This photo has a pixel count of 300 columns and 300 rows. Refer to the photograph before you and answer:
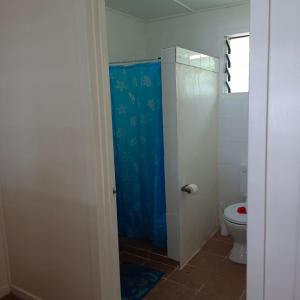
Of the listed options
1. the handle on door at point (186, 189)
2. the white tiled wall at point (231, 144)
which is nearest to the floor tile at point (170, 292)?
the handle on door at point (186, 189)

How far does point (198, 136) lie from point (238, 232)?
34.5 inches

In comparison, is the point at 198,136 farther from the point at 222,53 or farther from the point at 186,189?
the point at 222,53

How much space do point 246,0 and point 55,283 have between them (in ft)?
9.00

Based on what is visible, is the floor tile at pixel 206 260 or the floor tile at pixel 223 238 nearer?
the floor tile at pixel 206 260

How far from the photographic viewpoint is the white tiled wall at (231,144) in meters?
2.89

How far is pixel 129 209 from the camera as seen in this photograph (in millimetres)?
2883

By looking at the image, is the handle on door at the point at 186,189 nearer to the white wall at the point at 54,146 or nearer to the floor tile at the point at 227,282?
the floor tile at the point at 227,282

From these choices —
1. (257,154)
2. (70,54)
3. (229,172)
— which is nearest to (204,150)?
(229,172)

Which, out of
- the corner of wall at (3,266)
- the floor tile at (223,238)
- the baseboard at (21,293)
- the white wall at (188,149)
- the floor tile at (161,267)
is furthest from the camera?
the floor tile at (223,238)

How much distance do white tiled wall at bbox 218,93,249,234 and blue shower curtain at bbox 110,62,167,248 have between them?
0.81 metres

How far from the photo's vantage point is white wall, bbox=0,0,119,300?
5.01 feet

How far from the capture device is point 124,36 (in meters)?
3.06

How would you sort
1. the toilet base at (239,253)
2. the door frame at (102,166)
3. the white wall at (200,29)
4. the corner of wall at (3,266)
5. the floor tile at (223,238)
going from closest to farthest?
the door frame at (102,166) → the corner of wall at (3,266) → the toilet base at (239,253) → the white wall at (200,29) → the floor tile at (223,238)

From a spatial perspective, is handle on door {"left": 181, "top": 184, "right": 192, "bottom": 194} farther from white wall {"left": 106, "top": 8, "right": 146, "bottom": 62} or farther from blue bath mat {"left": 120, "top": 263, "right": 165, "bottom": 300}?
white wall {"left": 106, "top": 8, "right": 146, "bottom": 62}
